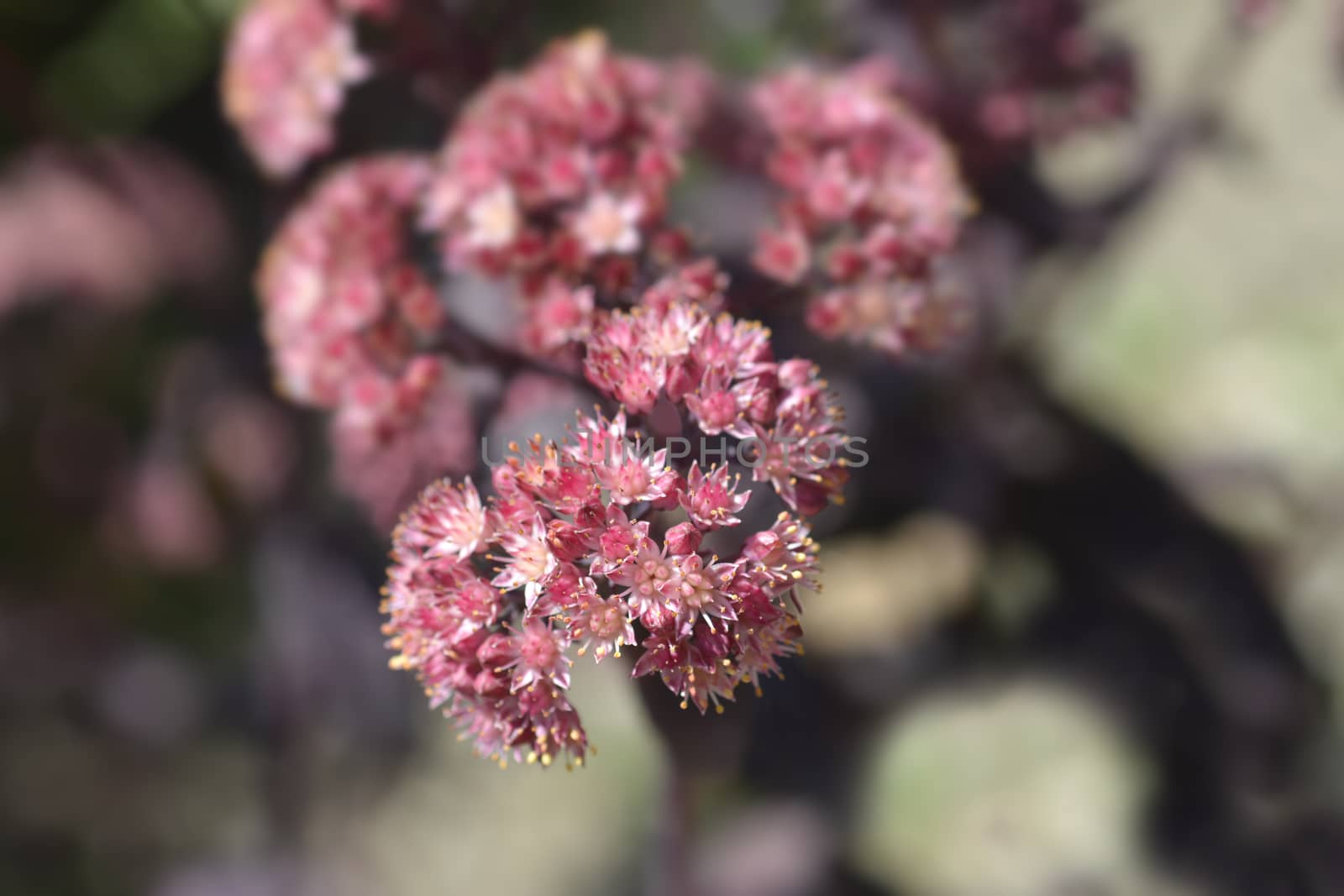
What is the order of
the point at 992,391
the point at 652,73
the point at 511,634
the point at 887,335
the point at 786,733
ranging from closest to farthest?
1. the point at 511,634
2. the point at 887,335
3. the point at 652,73
4. the point at 786,733
5. the point at 992,391

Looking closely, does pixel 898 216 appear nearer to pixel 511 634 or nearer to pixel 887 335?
pixel 887 335

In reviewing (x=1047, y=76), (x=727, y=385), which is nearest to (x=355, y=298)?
(x=727, y=385)

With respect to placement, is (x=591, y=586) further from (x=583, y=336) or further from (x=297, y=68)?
(x=297, y=68)

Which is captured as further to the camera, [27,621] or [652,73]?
[27,621]

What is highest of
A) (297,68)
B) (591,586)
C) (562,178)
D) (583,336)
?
(297,68)

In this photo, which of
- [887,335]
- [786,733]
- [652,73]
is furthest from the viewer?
[786,733]

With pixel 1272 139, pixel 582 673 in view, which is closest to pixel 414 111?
pixel 582 673

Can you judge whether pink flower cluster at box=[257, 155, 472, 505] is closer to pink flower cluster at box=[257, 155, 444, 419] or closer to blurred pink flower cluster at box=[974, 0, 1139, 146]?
pink flower cluster at box=[257, 155, 444, 419]
